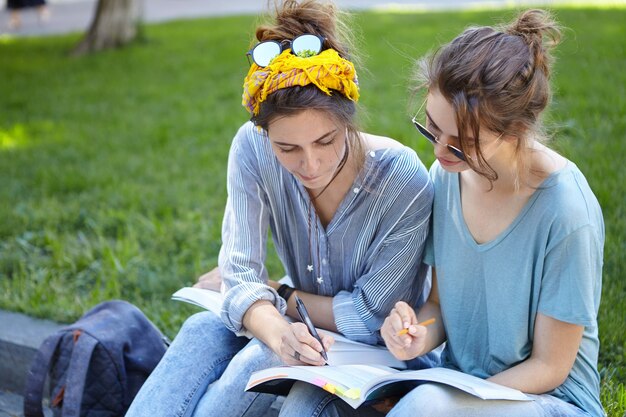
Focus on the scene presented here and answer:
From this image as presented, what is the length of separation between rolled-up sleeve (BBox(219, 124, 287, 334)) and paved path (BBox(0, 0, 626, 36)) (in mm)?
8524

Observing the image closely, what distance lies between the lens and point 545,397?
2227 mm

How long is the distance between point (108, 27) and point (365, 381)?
25.3 ft

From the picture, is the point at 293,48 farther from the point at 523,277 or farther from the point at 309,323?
the point at 523,277

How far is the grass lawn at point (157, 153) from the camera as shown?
380cm

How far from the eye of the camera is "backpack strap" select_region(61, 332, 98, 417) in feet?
9.53

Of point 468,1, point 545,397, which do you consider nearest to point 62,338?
point 545,397

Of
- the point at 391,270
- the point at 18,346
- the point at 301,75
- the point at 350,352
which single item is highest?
the point at 301,75

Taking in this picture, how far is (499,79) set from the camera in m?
2.14

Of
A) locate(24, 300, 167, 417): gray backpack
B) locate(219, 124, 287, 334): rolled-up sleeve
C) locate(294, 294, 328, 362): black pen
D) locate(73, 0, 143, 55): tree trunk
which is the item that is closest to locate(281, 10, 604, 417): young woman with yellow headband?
locate(294, 294, 328, 362): black pen

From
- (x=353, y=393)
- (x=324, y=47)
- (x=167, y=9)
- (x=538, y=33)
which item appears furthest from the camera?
(x=167, y=9)

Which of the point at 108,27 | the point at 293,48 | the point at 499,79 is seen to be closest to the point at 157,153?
the point at 293,48

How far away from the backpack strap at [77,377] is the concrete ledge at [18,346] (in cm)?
50

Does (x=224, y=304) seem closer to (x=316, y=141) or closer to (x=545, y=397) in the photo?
(x=316, y=141)

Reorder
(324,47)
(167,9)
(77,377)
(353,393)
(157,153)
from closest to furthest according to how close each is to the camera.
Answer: (353,393), (324,47), (77,377), (157,153), (167,9)
